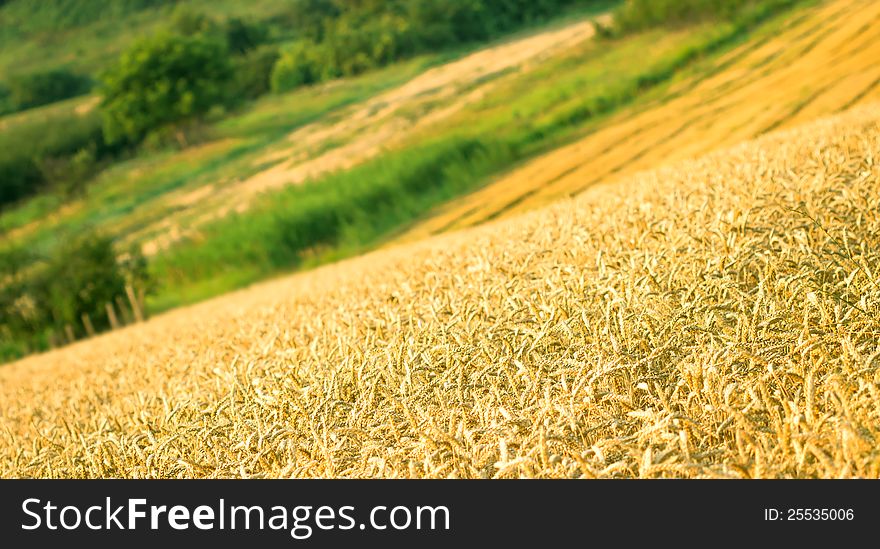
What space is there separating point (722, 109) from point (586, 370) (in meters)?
17.9

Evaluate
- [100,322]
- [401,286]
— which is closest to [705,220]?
[401,286]

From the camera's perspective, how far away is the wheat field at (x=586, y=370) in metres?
2.76

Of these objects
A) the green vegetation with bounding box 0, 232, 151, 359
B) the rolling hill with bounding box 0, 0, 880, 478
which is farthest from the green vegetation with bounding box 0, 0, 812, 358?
the rolling hill with bounding box 0, 0, 880, 478

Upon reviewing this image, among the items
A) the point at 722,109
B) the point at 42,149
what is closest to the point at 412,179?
the point at 722,109

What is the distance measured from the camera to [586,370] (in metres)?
3.48

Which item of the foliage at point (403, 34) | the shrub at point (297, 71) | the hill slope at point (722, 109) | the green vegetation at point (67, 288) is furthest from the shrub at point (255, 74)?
the hill slope at point (722, 109)

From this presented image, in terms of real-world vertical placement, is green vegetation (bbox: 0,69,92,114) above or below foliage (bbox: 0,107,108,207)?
above

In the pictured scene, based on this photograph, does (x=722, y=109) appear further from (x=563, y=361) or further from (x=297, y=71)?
(x=297, y=71)

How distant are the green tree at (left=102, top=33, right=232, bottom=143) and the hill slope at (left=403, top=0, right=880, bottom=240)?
999 inches

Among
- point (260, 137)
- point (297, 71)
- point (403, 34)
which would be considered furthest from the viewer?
point (297, 71)

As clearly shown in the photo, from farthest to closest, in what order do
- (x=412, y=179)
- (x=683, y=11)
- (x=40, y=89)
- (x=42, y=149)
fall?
(x=40, y=89) → (x=42, y=149) → (x=683, y=11) → (x=412, y=179)

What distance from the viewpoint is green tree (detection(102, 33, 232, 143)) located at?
42.6m

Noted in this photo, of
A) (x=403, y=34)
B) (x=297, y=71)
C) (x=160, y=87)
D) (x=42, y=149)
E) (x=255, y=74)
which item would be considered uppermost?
(x=160, y=87)

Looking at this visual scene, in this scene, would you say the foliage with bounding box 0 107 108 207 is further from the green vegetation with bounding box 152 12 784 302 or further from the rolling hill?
the rolling hill
